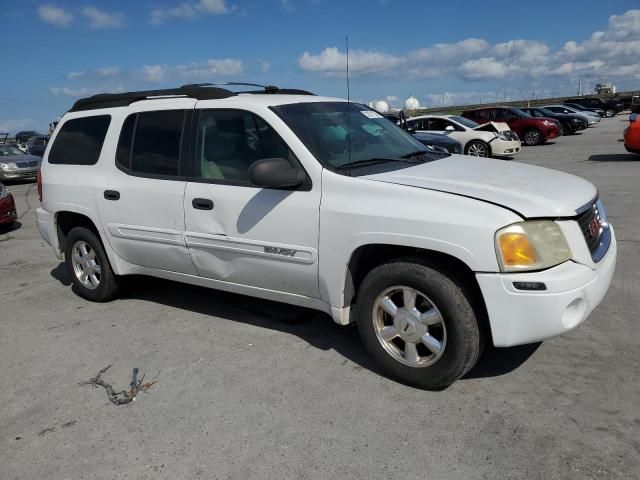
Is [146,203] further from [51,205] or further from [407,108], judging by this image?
[407,108]

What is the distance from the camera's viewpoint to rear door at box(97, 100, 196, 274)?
14.3ft

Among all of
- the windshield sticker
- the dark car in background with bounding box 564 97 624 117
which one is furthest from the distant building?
the windshield sticker

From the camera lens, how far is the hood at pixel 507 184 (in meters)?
3.12

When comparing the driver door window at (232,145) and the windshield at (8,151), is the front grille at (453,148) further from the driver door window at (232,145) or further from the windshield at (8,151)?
the windshield at (8,151)

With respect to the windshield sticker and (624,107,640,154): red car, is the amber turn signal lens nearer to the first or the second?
the windshield sticker

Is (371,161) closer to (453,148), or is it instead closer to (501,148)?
(453,148)

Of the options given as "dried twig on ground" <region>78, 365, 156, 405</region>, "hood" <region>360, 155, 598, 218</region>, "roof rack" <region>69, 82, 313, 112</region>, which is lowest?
"dried twig on ground" <region>78, 365, 156, 405</region>

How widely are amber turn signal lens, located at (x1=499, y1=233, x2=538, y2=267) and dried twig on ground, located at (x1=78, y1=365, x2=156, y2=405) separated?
236 centimetres

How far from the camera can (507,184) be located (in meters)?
3.42

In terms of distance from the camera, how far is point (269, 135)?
3.90 metres

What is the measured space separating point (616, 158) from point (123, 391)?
1549cm

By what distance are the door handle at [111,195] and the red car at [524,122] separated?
764 inches

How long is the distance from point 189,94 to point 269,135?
995 mm

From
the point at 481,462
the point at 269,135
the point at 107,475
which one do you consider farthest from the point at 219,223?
the point at 481,462
